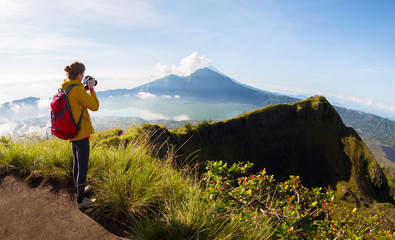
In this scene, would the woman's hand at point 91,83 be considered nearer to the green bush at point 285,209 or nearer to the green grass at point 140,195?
the green grass at point 140,195

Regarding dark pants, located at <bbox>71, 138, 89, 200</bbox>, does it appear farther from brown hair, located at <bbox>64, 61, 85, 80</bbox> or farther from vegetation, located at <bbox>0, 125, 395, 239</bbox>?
brown hair, located at <bbox>64, 61, 85, 80</bbox>

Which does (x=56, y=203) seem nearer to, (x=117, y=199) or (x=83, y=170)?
(x=83, y=170)

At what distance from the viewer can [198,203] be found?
132 inches

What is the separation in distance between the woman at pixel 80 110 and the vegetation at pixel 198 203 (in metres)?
0.34

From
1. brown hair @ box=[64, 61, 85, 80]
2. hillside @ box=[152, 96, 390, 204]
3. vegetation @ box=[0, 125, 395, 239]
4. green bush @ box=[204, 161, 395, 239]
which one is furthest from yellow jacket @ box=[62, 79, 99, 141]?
hillside @ box=[152, 96, 390, 204]

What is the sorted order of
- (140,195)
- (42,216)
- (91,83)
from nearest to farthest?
1. (140,195)
2. (42,216)
3. (91,83)

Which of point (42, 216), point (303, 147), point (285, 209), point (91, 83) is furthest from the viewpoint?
point (303, 147)

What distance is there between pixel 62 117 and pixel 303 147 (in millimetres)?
92953

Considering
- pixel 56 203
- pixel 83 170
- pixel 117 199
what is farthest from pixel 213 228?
pixel 56 203

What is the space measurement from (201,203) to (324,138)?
9412 cm

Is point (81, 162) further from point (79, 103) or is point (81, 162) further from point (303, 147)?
point (303, 147)

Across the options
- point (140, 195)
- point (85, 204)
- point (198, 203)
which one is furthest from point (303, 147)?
point (85, 204)

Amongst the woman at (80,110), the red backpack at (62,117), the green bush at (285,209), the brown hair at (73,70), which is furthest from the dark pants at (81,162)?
the green bush at (285,209)

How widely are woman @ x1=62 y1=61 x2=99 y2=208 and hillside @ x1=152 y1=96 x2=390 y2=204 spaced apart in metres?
54.3
